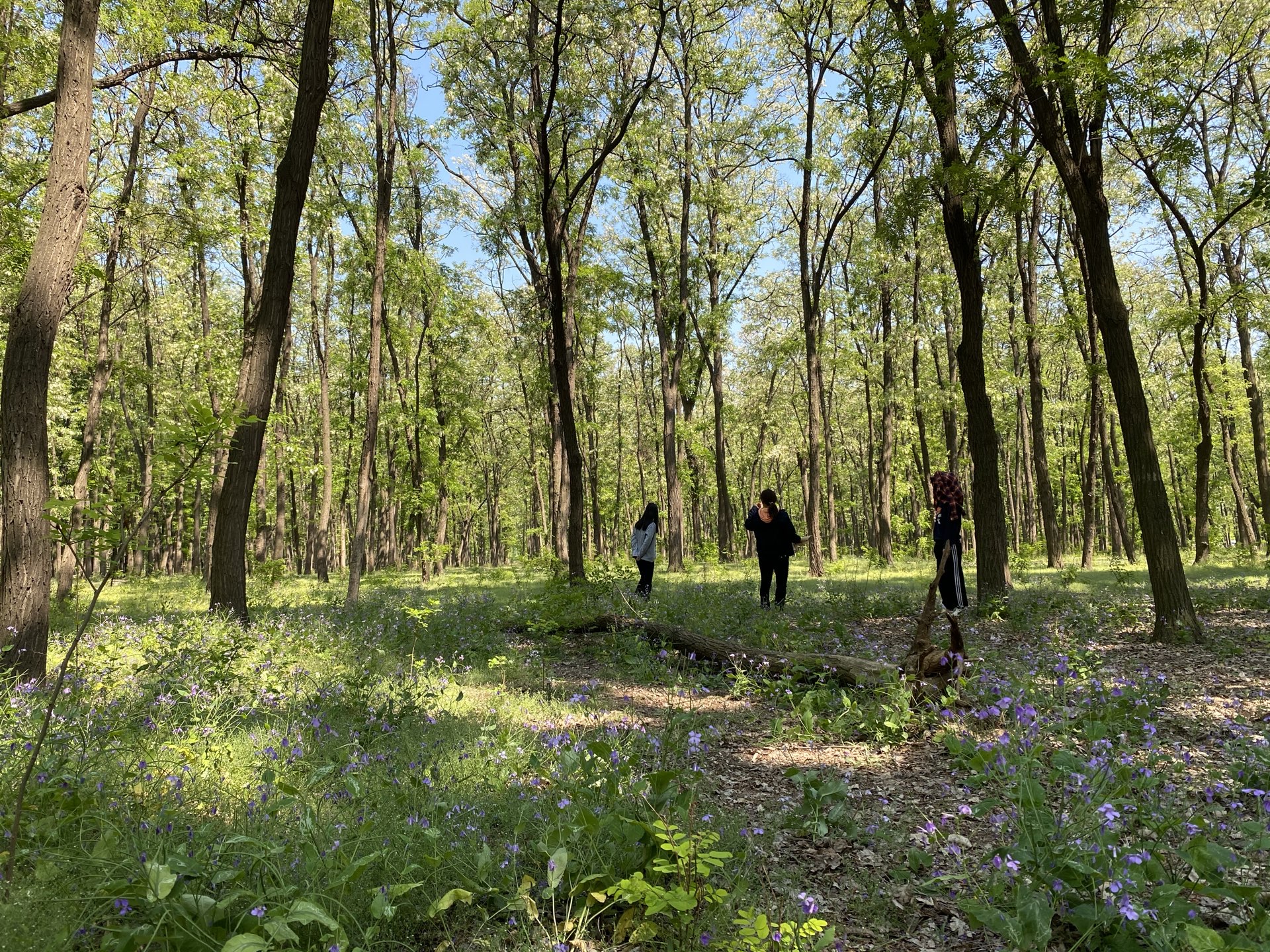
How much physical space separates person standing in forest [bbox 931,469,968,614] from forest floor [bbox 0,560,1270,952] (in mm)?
2635

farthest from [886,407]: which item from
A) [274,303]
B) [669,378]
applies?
[274,303]

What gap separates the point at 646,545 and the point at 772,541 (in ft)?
7.92

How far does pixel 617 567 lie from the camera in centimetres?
1523

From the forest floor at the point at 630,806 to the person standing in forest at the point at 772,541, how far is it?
4.43 meters

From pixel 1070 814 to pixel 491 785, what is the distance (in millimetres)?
2843

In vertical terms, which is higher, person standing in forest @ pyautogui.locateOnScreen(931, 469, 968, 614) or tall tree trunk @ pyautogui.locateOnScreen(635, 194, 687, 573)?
tall tree trunk @ pyautogui.locateOnScreen(635, 194, 687, 573)

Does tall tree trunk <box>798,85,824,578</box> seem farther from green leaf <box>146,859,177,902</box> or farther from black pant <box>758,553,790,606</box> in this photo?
green leaf <box>146,859,177,902</box>

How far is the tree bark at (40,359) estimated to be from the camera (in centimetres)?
538

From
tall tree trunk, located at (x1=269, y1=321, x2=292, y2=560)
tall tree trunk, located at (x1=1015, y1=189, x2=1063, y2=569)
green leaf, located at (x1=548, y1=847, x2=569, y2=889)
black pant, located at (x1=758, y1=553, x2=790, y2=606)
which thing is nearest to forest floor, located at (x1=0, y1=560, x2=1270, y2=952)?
green leaf, located at (x1=548, y1=847, x2=569, y2=889)

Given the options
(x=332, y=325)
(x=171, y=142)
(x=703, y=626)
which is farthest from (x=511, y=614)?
(x=332, y=325)

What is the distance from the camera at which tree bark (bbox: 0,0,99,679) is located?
5383 mm

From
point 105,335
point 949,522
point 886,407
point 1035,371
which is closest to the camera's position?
point 949,522

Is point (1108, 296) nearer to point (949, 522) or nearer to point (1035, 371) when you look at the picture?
point (949, 522)

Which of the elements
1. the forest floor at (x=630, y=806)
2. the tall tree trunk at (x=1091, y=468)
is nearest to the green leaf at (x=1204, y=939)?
the forest floor at (x=630, y=806)
